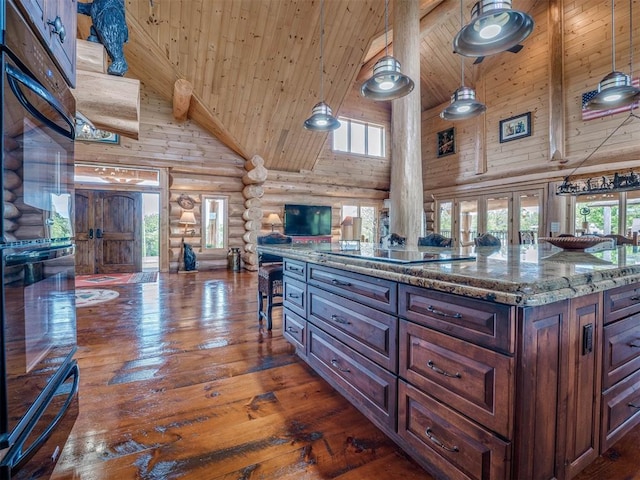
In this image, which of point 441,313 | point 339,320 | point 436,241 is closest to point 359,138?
point 436,241

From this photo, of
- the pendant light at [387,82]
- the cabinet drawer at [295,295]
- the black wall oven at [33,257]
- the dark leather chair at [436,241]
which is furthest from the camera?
the dark leather chair at [436,241]

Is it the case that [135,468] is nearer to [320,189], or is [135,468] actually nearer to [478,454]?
[478,454]

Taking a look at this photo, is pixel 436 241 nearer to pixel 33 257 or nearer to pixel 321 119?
pixel 321 119

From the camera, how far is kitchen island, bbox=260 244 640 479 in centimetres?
97

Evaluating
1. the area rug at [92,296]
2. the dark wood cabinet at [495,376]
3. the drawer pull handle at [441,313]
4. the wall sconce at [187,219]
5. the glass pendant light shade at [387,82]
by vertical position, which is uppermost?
the glass pendant light shade at [387,82]

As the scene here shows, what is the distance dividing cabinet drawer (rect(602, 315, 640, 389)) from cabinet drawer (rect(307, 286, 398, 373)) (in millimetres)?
864

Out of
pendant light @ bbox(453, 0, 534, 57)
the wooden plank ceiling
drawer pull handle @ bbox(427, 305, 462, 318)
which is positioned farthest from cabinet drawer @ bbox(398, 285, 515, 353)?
the wooden plank ceiling

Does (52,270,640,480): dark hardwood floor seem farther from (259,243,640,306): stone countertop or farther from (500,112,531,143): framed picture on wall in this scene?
(500,112,531,143): framed picture on wall

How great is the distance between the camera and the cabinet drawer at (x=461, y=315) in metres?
0.98

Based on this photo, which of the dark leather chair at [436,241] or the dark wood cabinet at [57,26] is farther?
the dark leather chair at [436,241]

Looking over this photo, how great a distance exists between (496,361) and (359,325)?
730 millimetres

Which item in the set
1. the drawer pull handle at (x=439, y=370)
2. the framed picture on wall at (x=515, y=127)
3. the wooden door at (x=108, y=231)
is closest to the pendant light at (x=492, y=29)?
the drawer pull handle at (x=439, y=370)

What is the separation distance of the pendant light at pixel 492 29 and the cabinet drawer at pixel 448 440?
2.23 m

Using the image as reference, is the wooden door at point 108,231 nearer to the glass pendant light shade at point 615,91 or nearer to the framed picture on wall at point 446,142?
the framed picture on wall at point 446,142
